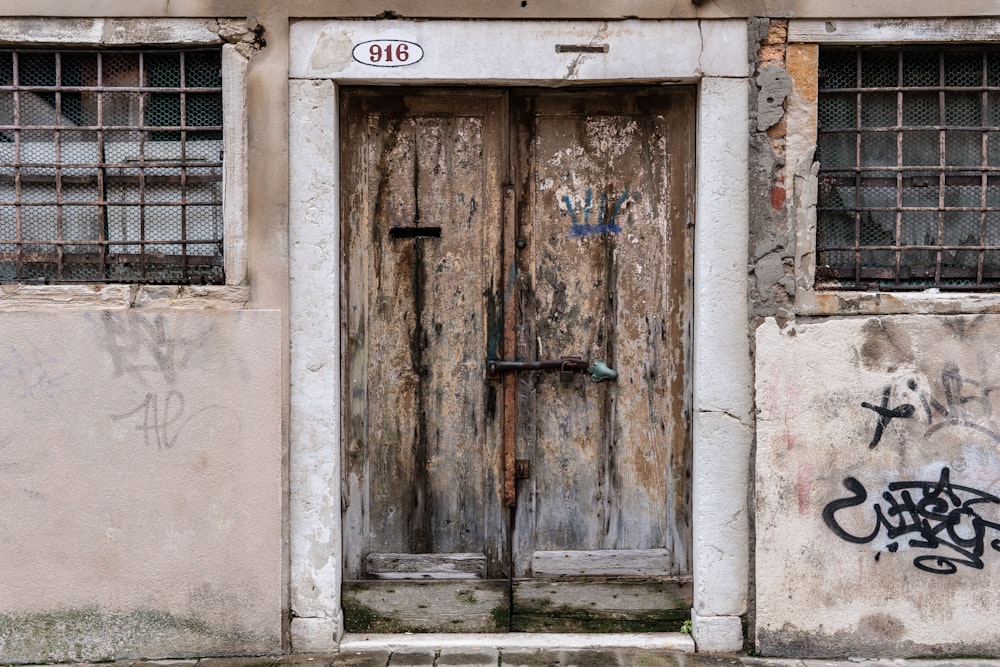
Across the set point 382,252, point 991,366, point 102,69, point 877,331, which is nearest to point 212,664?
point 382,252

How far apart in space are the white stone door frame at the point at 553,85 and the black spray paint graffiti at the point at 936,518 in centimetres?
52

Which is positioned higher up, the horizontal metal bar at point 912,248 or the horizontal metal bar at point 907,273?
the horizontal metal bar at point 912,248

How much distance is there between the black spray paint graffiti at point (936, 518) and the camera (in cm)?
327

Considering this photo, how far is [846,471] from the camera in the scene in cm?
327

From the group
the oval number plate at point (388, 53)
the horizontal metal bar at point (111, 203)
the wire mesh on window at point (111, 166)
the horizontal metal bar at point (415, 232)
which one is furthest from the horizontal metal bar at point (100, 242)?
the oval number plate at point (388, 53)

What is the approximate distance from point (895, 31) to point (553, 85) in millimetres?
1374

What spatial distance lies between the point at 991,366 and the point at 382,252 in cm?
253

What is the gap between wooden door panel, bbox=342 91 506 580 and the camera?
347 cm

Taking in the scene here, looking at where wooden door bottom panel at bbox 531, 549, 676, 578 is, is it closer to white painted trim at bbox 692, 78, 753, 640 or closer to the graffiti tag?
white painted trim at bbox 692, 78, 753, 640

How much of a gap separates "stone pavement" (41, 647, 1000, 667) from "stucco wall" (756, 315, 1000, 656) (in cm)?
12

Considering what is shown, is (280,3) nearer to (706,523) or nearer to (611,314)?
(611,314)

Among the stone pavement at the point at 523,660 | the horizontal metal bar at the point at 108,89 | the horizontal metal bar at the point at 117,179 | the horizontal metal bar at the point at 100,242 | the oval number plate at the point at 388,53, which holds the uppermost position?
the oval number plate at the point at 388,53

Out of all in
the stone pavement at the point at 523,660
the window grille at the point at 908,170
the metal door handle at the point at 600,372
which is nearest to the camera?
the stone pavement at the point at 523,660

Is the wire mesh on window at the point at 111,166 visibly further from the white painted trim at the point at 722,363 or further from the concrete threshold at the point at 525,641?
the white painted trim at the point at 722,363
